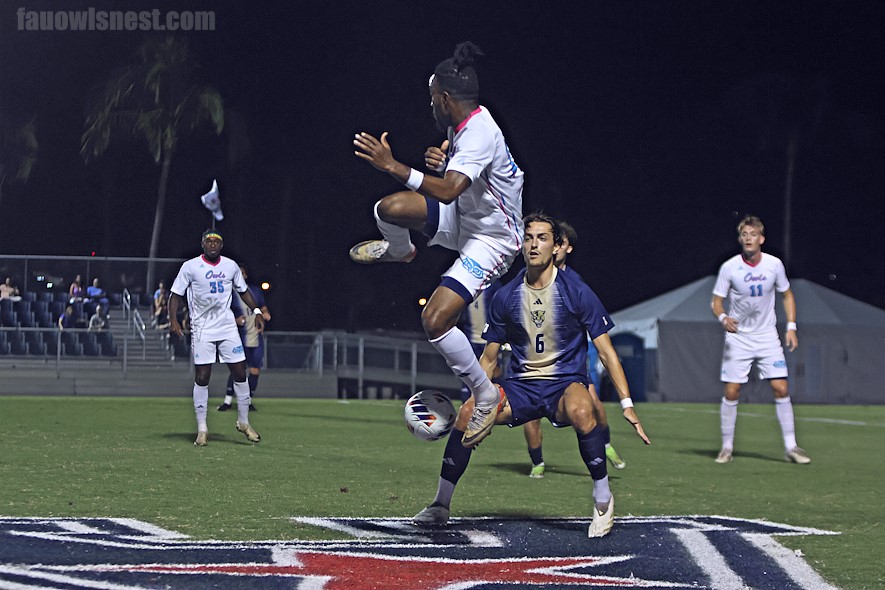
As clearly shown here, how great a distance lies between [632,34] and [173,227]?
16.8 meters

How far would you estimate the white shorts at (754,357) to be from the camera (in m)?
11.8

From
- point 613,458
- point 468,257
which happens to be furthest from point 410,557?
point 613,458

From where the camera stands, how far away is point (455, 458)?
667 centimetres

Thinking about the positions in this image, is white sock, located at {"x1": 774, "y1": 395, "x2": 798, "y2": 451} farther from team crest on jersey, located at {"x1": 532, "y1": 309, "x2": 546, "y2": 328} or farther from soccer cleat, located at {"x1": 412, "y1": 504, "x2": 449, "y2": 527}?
soccer cleat, located at {"x1": 412, "y1": 504, "x2": 449, "y2": 527}

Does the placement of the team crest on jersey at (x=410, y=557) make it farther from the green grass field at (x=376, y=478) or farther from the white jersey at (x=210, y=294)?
the white jersey at (x=210, y=294)

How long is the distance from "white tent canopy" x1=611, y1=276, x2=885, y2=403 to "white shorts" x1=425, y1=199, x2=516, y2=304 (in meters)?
22.5

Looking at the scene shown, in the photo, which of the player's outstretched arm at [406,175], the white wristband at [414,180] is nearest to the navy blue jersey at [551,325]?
the player's outstretched arm at [406,175]

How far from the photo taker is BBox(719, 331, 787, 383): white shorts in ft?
38.8

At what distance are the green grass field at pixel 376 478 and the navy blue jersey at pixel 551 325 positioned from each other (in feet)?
3.62

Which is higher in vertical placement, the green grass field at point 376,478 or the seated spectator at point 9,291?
the seated spectator at point 9,291

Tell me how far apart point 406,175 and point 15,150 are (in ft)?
109

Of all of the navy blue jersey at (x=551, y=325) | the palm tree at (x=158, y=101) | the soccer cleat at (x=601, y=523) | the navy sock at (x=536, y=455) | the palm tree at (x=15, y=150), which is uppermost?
the palm tree at (x=158, y=101)

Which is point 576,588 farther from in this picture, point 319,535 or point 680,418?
point 680,418

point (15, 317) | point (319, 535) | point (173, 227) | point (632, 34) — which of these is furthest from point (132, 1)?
point (319, 535)
